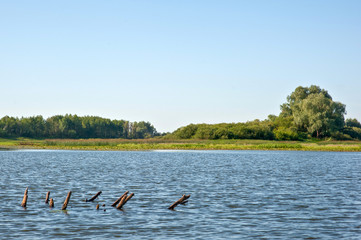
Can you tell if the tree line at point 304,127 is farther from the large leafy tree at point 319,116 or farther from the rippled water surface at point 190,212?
the rippled water surface at point 190,212

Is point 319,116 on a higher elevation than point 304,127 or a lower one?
A: higher

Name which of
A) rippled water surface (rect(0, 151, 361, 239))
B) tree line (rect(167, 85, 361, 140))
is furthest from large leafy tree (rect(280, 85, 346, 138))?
rippled water surface (rect(0, 151, 361, 239))

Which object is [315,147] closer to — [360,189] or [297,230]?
[360,189]

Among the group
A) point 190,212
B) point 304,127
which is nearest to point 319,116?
point 304,127

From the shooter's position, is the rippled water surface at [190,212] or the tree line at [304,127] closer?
the rippled water surface at [190,212]

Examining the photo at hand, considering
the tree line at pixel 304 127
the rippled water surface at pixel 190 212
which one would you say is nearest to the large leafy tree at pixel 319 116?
the tree line at pixel 304 127

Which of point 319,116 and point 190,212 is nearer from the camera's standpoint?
point 190,212

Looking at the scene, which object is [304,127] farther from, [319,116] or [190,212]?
[190,212]

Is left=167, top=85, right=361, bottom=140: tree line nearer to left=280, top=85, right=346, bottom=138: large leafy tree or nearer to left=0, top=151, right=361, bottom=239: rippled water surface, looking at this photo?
left=280, top=85, right=346, bottom=138: large leafy tree

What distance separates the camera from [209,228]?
74.6ft

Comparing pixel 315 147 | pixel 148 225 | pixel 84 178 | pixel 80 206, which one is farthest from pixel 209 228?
pixel 315 147

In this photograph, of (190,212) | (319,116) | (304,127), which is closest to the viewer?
(190,212)

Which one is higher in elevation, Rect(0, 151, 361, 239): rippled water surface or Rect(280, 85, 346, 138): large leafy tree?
Rect(280, 85, 346, 138): large leafy tree

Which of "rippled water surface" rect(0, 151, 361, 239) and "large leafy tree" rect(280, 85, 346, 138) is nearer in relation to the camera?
"rippled water surface" rect(0, 151, 361, 239)
